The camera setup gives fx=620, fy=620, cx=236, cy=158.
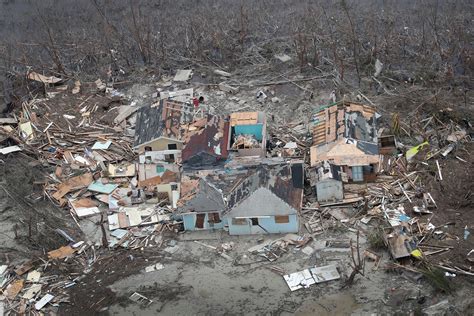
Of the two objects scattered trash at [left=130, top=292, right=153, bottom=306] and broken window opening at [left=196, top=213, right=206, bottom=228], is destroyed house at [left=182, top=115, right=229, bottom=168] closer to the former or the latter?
broken window opening at [left=196, top=213, right=206, bottom=228]

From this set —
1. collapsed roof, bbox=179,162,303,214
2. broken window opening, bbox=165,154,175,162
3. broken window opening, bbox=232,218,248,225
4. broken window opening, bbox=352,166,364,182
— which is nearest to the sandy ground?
broken window opening, bbox=232,218,248,225

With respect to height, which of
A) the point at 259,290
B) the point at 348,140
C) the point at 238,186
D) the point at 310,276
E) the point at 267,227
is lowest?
the point at 259,290

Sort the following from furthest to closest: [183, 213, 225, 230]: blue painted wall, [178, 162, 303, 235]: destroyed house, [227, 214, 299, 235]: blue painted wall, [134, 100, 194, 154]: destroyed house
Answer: [134, 100, 194, 154]: destroyed house, [183, 213, 225, 230]: blue painted wall, [227, 214, 299, 235]: blue painted wall, [178, 162, 303, 235]: destroyed house

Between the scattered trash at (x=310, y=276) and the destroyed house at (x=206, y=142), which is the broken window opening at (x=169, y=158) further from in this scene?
the scattered trash at (x=310, y=276)

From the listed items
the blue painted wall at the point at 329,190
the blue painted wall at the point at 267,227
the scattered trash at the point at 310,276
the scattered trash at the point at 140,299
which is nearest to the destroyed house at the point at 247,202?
the blue painted wall at the point at 267,227

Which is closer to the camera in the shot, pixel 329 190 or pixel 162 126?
pixel 329 190

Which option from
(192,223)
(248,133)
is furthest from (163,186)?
(248,133)

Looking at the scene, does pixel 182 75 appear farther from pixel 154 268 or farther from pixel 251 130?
pixel 154 268
